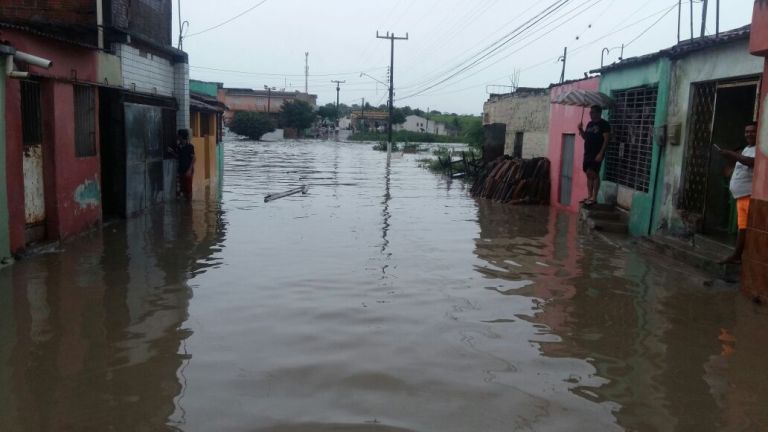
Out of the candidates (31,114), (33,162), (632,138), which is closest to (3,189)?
(33,162)

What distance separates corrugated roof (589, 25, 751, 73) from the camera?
852 centimetres

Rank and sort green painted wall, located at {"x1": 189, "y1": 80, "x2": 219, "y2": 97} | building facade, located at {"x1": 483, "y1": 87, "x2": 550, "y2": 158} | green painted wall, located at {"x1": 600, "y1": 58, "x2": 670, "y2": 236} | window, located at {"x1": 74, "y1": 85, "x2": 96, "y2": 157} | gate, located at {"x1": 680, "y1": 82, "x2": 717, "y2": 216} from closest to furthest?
gate, located at {"x1": 680, "y1": 82, "x2": 717, "y2": 216}
window, located at {"x1": 74, "y1": 85, "x2": 96, "y2": 157}
green painted wall, located at {"x1": 600, "y1": 58, "x2": 670, "y2": 236}
building facade, located at {"x1": 483, "y1": 87, "x2": 550, "y2": 158}
green painted wall, located at {"x1": 189, "y1": 80, "x2": 219, "y2": 97}

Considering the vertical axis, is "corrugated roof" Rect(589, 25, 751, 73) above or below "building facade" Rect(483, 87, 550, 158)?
above

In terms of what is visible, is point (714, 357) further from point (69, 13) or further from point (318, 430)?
point (69, 13)

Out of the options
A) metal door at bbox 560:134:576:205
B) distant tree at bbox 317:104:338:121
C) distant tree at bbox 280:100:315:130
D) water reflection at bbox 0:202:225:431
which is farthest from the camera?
distant tree at bbox 317:104:338:121

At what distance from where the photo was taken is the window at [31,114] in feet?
29.2

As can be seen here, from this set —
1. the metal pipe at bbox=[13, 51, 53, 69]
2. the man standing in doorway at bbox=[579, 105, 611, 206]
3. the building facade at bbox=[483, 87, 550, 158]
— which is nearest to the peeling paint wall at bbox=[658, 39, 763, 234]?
the man standing in doorway at bbox=[579, 105, 611, 206]

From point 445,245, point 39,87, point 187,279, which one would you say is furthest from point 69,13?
point 445,245

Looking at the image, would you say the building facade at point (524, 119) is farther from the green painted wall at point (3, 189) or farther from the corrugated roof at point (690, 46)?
the green painted wall at point (3, 189)

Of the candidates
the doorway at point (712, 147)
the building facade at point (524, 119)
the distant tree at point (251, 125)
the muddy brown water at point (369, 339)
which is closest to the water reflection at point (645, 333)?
the muddy brown water at point (369, 339)

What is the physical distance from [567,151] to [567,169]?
1.52ft

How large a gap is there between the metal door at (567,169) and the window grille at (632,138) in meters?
2.17

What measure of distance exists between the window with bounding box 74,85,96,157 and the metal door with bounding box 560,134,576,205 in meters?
10.4

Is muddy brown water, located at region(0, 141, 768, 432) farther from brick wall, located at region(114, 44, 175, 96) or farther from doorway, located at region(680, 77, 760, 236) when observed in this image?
brick wall, located at region(114, 44, 175, 96)
